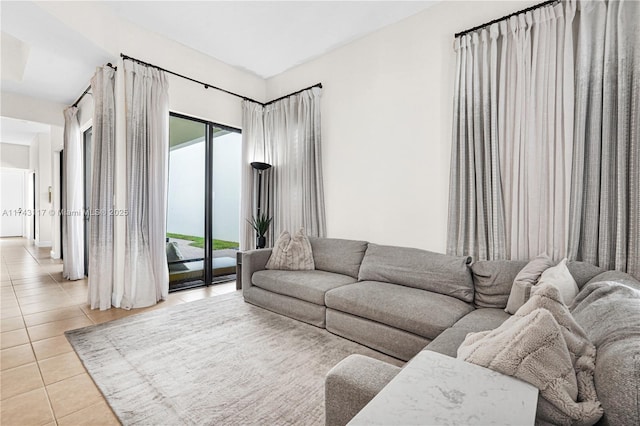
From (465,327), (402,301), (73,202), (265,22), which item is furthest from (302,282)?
(73,202)

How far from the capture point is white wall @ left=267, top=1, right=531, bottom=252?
288cm

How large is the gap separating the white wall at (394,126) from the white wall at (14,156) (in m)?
9.03

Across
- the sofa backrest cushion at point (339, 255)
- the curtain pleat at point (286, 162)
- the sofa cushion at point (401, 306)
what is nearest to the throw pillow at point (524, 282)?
the sofa cushion at point (401, 306)

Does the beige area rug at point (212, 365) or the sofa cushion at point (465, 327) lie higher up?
the sofa cushion at point (465, 327)

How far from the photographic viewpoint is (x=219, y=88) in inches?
165

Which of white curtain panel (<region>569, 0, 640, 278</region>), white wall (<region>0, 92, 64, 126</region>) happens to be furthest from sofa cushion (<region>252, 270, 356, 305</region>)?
white wall (<region>0, 92, 64, 126</region>)

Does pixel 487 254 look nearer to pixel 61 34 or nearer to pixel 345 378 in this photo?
pixel 345 378

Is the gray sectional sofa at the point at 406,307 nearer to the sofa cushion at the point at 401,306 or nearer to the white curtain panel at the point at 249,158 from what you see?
the sofa cushion at the point at 401,306

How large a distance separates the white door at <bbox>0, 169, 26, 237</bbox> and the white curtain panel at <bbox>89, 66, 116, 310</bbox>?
384 inches

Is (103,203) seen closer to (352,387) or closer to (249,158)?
(249,158)

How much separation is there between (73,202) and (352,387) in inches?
207

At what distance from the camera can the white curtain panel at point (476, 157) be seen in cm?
250

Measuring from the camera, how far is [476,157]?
258 centimetres

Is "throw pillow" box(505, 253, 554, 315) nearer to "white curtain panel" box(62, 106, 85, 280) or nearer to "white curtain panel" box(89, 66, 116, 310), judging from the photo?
"white curtain panel" box(89, 66, 116, 310)
